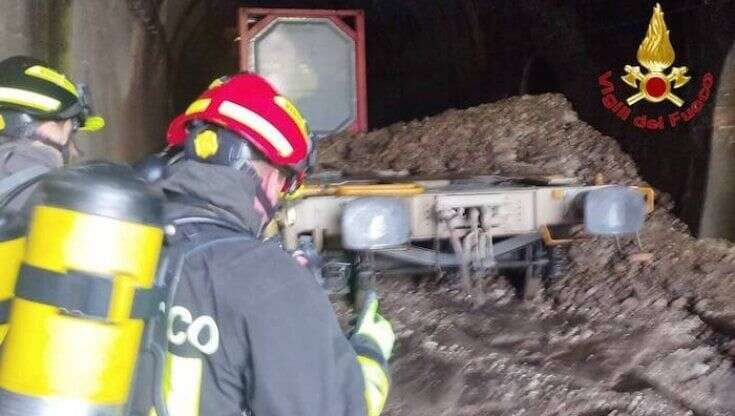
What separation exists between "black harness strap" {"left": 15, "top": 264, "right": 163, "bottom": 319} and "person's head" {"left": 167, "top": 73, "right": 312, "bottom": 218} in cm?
39

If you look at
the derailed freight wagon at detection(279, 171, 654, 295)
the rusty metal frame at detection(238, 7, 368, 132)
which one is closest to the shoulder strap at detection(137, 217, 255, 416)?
the derailed freight wagon at detection(279, 171, 654, 295)

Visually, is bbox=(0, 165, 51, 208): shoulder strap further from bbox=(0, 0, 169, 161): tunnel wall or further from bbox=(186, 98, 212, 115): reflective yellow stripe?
bbox=(0, 0, 169, 161): tunnel wall

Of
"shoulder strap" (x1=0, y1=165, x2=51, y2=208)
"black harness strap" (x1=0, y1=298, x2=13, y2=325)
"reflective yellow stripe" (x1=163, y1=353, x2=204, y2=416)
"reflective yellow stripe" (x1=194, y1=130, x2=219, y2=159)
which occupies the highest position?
"reflective yellow stripe" (x1=194, y1=130, x2=219, y2=159)

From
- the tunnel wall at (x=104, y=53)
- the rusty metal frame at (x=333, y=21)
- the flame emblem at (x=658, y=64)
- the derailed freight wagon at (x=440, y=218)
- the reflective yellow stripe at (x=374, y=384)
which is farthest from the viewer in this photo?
the rusty metal frame at (x=333, y=21)

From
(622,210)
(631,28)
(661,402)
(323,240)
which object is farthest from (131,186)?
(631,28)

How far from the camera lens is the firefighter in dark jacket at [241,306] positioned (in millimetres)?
1487

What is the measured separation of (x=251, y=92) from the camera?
5.65 feet

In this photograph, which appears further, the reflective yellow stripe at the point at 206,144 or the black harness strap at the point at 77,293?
the reflective yellow stripe at the point at 206,144

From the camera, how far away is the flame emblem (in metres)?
6.29

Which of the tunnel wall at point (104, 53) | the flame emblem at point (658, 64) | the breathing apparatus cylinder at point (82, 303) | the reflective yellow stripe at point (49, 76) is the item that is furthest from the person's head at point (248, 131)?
the flame emblem at point (658, 64)

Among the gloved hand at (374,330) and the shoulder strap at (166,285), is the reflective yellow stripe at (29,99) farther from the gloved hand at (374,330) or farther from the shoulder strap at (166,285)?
the gloved hand at (374,330)

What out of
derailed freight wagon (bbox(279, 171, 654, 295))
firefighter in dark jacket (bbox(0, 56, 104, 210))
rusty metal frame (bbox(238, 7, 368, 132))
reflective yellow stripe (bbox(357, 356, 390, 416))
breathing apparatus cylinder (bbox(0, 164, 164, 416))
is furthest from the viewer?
rusty metal frame (bbox(238, 7, 368, 132))

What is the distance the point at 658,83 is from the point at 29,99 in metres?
5.34

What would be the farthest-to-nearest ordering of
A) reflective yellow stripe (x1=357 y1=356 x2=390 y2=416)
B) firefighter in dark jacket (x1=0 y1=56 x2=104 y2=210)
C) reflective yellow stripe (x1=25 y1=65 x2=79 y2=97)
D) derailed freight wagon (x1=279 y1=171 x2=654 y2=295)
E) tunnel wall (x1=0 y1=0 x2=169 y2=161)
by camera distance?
tunnel wall (x1=0 y1=0 x2=169 y2=161)
derailed freight wagon (x1=279 y1=171 x2=654 y2=295)
reflective yellow stripe (x1=25 y1=65 x2=79 y2=97)
firefighter in dark jacket (x1=0 y1=56 x2=104 y2=210)
reflective yellow stripe (x1=357 y1=356 x2=390 y2=416)
